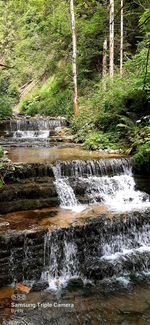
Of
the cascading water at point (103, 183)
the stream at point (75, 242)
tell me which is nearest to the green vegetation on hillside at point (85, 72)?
the cascading water at point (103, 183)

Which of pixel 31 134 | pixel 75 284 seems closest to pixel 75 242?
pixel 75 284

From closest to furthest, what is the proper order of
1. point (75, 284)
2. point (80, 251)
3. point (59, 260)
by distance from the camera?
1. point (75, 284)
2. point (59, 260)
3. point (80, 251)

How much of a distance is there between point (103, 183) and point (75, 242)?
2735 millimetres

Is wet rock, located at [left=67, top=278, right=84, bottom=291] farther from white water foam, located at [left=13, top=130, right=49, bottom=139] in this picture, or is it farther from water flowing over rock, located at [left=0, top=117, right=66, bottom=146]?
white water foam, located at [left=13, top=130, right=49, bottom=139]

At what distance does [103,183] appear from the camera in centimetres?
937

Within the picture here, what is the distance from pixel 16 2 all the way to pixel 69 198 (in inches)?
1223

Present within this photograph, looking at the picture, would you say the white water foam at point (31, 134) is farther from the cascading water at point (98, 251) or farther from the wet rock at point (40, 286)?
the wet rock at point (40, 286)

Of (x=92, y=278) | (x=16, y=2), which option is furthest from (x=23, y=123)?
(x=16, y=2)

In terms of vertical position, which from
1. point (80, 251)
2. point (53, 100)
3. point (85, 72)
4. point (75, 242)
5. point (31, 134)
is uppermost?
point (85, 72)

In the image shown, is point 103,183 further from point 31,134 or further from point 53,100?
point 53,100

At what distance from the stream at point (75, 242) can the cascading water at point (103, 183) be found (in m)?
0.03

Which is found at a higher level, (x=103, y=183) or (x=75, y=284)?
(x=103, y=183)

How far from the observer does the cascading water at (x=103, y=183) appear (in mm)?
8828

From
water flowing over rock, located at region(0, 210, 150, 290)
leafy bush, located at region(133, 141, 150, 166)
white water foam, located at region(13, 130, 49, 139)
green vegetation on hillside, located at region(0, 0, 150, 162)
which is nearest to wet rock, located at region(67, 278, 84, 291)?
water flowing over rock, located at region(0, 210, 150, 290)
